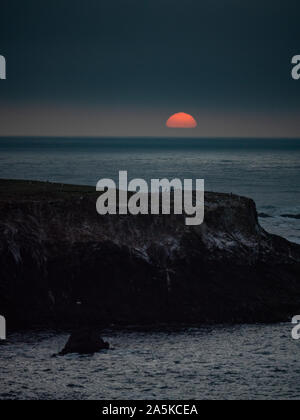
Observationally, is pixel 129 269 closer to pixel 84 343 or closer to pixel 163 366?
pixel 84 343

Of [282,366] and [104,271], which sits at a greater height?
[104,271]

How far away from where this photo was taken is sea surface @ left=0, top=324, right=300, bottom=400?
22.0 m

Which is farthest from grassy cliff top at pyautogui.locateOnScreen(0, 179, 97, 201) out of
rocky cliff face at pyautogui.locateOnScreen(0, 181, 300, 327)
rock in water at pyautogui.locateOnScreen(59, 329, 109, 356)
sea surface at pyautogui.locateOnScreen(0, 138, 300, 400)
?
rock in water at pyautogui.locateOnScreen(59, 329, 109, 356)

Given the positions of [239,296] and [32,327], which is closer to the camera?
[32,327]

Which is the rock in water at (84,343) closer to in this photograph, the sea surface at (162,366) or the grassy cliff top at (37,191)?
the sea surface at (162,366)

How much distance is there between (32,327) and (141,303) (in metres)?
5.22

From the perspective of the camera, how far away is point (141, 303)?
3041 cm

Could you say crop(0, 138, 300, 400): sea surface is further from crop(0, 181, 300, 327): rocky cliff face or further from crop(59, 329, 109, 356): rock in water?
crop(0, 181, 300, 327): rocky cliff face

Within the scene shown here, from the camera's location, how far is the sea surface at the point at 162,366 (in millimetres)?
21969

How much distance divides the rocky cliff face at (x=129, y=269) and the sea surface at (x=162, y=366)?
1.80 metres

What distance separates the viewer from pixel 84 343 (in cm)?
2536
